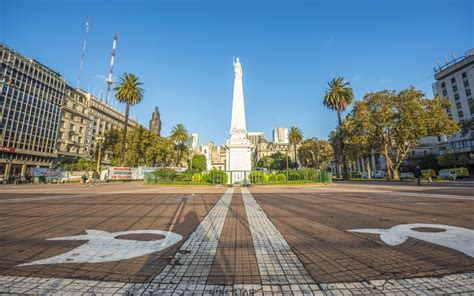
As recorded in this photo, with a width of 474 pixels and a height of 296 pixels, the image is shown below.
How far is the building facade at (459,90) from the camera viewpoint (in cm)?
4654

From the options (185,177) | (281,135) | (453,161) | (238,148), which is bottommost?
(185,177)

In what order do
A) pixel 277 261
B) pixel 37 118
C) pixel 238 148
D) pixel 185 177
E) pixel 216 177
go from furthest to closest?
pixel 37 118
pixel 238 148
pixel 185 177
pixel 216 177
pixel 277 261

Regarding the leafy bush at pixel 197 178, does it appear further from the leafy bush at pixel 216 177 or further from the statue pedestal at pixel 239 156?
the statue pedestal at pixel 239 156

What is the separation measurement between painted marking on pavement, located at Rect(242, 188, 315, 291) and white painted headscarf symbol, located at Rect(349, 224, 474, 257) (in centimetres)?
178

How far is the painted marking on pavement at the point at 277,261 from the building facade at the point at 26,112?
62.0 meters

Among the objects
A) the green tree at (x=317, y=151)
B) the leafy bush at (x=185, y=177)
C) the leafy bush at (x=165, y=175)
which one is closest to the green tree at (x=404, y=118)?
the leafy bush at (x=185, y=177)

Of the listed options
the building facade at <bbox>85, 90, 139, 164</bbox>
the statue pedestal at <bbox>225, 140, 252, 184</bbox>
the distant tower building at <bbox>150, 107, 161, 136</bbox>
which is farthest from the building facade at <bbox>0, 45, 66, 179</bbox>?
the distant tower building at <bbox>150, 107, 161, 136</bbox>

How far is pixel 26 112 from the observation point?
160 feet

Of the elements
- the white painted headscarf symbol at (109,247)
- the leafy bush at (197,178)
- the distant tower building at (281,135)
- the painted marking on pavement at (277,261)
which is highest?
the distant tower building at (281,135)

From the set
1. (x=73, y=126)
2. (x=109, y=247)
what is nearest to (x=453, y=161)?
(x=109, y=247)

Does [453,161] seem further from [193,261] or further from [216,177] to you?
[193,261]

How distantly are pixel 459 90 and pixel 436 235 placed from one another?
7288cm

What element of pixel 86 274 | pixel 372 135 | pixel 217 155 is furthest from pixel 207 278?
pixel 217 155

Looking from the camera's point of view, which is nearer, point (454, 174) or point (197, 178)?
point (197, 178)
